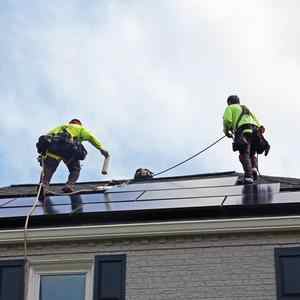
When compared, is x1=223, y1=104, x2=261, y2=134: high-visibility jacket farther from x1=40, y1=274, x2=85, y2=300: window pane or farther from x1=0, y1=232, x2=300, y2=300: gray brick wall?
x1=40, y1=274, x2=85, y2=300: window pane

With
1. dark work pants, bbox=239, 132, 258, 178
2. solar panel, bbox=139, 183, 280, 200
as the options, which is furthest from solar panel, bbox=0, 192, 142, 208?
dark work pants, bbox=239, 132, 258, 178

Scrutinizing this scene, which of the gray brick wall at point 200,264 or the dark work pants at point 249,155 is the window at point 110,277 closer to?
the gray brick wall at point 200,264

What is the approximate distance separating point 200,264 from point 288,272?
1126mm

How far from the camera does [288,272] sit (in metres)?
12.1

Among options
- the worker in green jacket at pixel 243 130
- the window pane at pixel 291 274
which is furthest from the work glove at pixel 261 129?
the window pane at pixel 291 274

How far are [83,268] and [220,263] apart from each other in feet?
6.01

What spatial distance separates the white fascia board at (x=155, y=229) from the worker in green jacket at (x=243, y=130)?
15.6 ft

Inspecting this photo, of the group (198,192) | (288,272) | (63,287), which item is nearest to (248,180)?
(198,192)

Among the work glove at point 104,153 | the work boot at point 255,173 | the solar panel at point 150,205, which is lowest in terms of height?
the solar panel at point 150,205

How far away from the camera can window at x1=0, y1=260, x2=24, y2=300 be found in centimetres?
1260

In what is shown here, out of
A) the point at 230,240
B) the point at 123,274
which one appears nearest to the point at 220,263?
the point at 230,240

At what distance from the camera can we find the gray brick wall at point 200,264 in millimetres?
12172

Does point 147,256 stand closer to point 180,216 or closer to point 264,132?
point 180,216

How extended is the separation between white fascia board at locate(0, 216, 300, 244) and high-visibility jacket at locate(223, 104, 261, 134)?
526cm
